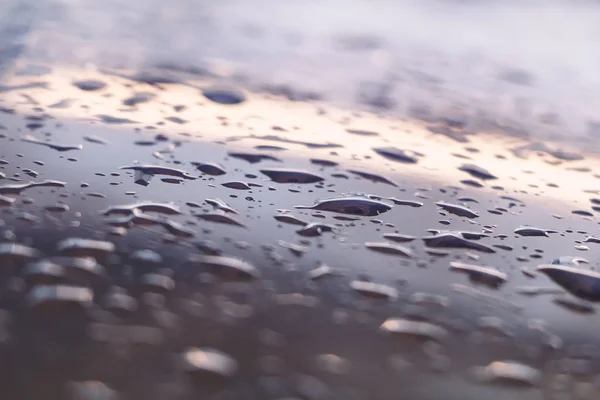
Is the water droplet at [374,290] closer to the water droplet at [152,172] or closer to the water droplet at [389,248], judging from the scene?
the water droplet at [389,248]

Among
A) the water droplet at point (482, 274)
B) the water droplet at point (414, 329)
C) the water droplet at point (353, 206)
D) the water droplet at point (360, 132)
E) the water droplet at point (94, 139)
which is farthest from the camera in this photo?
the water droplet at point (360, 132)

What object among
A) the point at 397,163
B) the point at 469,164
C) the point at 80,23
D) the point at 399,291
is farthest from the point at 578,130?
the point at 80,23

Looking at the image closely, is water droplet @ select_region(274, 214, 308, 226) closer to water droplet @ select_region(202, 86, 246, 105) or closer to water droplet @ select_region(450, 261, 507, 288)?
water droplet @ select_region(450, 261, 507, 288)

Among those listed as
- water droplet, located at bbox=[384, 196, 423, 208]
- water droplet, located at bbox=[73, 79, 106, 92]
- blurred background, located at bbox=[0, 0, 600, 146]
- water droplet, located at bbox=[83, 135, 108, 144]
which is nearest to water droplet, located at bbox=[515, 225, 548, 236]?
water droplet, located at bbox=[384, 196, 423, 208]

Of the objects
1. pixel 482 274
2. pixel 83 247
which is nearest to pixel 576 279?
pixel 482 274

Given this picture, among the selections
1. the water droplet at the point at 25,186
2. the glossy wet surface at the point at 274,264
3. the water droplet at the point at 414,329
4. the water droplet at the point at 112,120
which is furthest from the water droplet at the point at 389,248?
the water droplet at the point at 112,120

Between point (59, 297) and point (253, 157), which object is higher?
point (253, 157)

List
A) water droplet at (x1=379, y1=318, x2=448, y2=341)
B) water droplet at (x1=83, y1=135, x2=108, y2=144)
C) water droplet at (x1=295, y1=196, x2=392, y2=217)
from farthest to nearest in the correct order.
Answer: water droplet at (x1=83, y1=135, x2=108, y2=144), water droplet at (x1=295, y1=196, x2=392, y2=217), water droplet at (x1=379, y1=318, x2=448, y2=341)

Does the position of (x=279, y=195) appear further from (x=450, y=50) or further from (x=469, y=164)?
(x=450, y=50)

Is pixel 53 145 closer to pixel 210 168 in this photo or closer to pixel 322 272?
pixel 210 168
